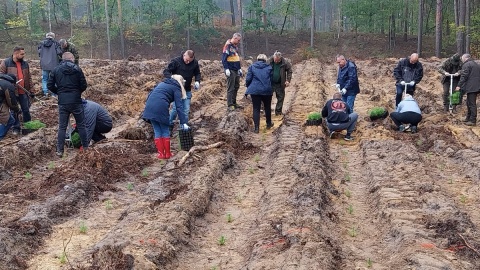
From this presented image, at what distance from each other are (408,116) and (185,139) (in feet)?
16.7

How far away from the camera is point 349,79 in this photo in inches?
471

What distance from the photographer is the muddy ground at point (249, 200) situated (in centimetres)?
539

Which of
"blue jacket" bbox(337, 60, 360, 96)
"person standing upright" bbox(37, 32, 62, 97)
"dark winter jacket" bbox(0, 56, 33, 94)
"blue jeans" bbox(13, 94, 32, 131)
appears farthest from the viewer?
"person standing upright" bbox(37, 32, 62, 97)

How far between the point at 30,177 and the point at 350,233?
5.23 m

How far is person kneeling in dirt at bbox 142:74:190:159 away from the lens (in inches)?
355

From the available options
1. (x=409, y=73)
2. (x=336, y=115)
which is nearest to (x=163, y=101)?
(x=336, y=115)

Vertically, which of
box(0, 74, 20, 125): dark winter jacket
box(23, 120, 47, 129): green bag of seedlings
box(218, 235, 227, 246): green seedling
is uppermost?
box(0, 74, 20, 125): dark winter jacket

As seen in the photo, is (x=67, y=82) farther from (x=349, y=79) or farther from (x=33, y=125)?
(x=349, y=79)

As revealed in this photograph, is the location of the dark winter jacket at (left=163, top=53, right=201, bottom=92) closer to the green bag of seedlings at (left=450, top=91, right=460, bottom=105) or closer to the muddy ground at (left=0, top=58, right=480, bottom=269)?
the muddy ground at (left=0, top=58, right=480, bottom=269)

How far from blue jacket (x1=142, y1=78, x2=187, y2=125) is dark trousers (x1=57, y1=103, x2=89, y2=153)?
1.22 metres

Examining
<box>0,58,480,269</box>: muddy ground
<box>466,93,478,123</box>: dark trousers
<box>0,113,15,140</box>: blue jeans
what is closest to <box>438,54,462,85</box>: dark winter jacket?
<box>466,93,478,123</box>: dark trousers

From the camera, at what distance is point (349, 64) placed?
12.1 m

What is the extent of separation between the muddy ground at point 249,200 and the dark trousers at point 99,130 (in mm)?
404

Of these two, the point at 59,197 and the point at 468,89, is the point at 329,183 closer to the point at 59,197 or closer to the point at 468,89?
the point at 59,197
